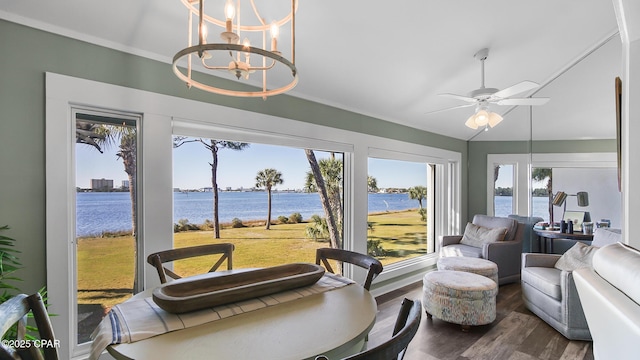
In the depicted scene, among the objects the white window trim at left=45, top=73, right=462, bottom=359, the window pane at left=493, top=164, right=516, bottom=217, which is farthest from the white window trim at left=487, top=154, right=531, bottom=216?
the white window trim at left=45, top=73, right=462, bottom=359

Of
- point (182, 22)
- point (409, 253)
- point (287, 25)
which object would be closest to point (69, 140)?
point (182, 22)

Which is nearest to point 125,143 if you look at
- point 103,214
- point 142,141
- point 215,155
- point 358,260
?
point 142,141

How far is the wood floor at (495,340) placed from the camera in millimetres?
2482

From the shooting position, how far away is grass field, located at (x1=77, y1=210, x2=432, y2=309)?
6.83 feet

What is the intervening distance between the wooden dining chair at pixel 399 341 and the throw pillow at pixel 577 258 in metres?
2.89

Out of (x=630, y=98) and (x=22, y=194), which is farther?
(x=630, y=98)

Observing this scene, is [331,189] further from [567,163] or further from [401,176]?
[567,163]

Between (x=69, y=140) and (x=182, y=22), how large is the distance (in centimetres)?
99

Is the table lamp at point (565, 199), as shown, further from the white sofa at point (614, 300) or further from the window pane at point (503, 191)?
the white sofa at point (614, 300)

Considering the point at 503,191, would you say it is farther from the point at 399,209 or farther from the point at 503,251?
the point at 399,209

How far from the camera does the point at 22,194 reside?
5.71ft

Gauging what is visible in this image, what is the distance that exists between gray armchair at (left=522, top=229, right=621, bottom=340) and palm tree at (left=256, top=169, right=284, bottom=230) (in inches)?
107

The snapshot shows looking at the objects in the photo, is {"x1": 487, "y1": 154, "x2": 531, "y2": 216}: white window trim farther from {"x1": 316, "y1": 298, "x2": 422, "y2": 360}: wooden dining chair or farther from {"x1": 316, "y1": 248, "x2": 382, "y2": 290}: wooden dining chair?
{"x1": 316, "y1": 298, "x2": 422, "y2": 360}: wooden dining chair

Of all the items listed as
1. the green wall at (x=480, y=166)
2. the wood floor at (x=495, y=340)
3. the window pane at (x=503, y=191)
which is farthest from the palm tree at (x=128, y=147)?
the window pane at (x=503, y=191)
